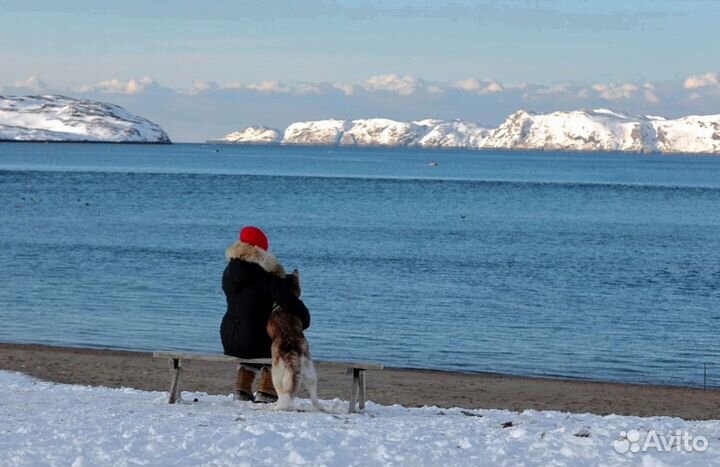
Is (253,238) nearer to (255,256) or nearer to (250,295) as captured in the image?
(255,256)

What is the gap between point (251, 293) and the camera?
10.1 metres

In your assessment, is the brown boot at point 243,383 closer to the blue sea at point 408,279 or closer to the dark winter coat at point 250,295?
the dark winter coat at point 250,295

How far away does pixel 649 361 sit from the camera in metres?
19.8

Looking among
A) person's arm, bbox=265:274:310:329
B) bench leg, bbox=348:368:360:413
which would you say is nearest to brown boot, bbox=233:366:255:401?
person's arm, bbox=265:274:310:329

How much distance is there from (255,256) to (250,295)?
344 millimetres

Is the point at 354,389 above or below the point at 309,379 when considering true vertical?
below

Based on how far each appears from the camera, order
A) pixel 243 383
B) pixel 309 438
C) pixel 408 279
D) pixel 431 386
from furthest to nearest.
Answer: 1. pixel 408 279
2. pixel 431 386
3. pixel 243 383
4. pixel 309 438

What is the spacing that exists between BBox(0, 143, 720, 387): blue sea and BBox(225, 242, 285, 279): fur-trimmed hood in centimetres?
870

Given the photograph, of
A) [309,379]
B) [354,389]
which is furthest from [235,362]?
[354,389]

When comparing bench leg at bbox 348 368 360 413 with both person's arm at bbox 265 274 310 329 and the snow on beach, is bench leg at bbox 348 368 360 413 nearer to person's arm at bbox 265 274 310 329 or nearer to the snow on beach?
the snow on beach

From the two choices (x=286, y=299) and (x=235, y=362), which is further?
(x=235, y=362)

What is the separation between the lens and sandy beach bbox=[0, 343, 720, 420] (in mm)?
14078

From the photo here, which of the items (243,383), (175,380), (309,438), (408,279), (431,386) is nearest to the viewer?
(309,438)

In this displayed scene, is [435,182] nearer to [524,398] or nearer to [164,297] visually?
[164,297]
